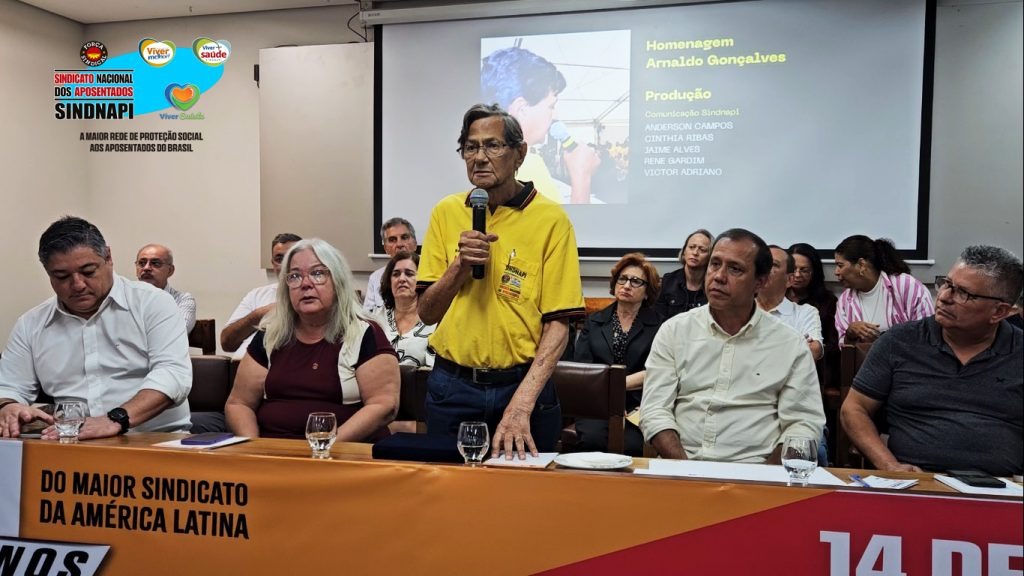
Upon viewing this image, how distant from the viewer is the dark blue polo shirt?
83.7 inches

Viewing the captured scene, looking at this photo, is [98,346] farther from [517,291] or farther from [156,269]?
[156,269]

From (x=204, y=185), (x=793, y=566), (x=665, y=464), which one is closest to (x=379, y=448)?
(x=665, y=464)

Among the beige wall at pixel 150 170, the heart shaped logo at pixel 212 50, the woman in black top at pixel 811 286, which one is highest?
the heart shaped logo at pixel 212 50

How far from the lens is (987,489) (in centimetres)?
152

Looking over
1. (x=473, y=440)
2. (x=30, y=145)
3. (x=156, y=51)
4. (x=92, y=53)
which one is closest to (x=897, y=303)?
(x=473, y=440)

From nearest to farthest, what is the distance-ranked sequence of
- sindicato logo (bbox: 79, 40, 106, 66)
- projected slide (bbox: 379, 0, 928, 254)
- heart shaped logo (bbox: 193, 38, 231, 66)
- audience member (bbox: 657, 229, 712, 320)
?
audience member (bbox: 657, 229, 712, 320), projected slide (bbox: 379, 0, 928, 254), heart shaped logo (bbox: 193, 38, 231, 66), sindicato logo (bbox: 79, 40, 106, 66)

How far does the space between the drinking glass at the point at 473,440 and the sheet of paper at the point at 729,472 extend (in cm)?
33

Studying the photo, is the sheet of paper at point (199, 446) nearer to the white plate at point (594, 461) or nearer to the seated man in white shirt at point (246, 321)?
the white plate at point (594, 461)

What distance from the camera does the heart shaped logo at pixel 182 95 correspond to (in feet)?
21.3

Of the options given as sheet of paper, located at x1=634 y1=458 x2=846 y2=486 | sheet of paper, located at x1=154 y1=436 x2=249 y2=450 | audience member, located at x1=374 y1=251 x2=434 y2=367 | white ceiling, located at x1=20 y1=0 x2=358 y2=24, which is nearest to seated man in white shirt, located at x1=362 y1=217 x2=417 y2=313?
audience member, located at x1=374 y1=251 x2=434 y2=367

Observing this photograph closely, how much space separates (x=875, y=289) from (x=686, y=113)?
169cm

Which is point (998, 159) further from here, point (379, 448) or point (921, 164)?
point (379, 448)

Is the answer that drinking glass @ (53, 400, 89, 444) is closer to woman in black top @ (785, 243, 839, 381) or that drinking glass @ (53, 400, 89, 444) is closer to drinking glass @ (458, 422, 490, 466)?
drinking glass @ (458, 422, 490, 466)

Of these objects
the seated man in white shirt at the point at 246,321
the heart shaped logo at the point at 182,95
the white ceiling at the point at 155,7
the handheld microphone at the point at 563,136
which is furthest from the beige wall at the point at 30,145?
the handheld microphone at the point at 563,136
